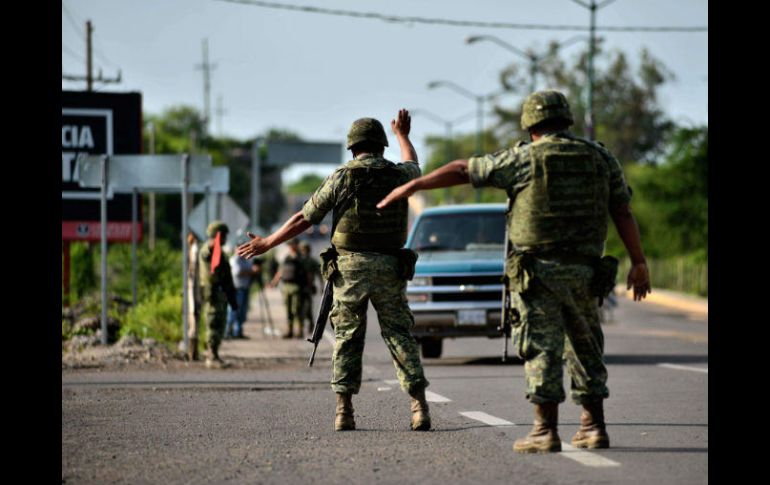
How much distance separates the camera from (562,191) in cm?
746

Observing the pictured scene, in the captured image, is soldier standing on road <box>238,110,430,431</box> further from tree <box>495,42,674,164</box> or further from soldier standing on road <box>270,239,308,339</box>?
tree <box>495,42,674,164</box>

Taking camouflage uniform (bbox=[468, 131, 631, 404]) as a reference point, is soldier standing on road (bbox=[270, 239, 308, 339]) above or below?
below

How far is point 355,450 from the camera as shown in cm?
791

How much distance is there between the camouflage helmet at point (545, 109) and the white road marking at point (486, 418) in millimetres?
2637

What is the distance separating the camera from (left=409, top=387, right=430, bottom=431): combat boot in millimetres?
8844

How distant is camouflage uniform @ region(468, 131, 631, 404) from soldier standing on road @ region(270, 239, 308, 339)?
53.0ft

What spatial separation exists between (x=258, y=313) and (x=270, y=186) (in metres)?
82.1

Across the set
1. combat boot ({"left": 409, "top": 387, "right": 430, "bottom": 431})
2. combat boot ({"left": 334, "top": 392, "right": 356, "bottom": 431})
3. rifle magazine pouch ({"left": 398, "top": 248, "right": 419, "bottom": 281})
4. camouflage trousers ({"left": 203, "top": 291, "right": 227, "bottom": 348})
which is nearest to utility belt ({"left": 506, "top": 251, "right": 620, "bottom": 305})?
rifle magazine pouch ({"left": 398, "top": 248, "right": 419, "bottom": 281})

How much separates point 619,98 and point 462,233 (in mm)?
72872

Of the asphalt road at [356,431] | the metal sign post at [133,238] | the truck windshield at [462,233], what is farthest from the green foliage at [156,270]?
the asphalt road at [356,431]
